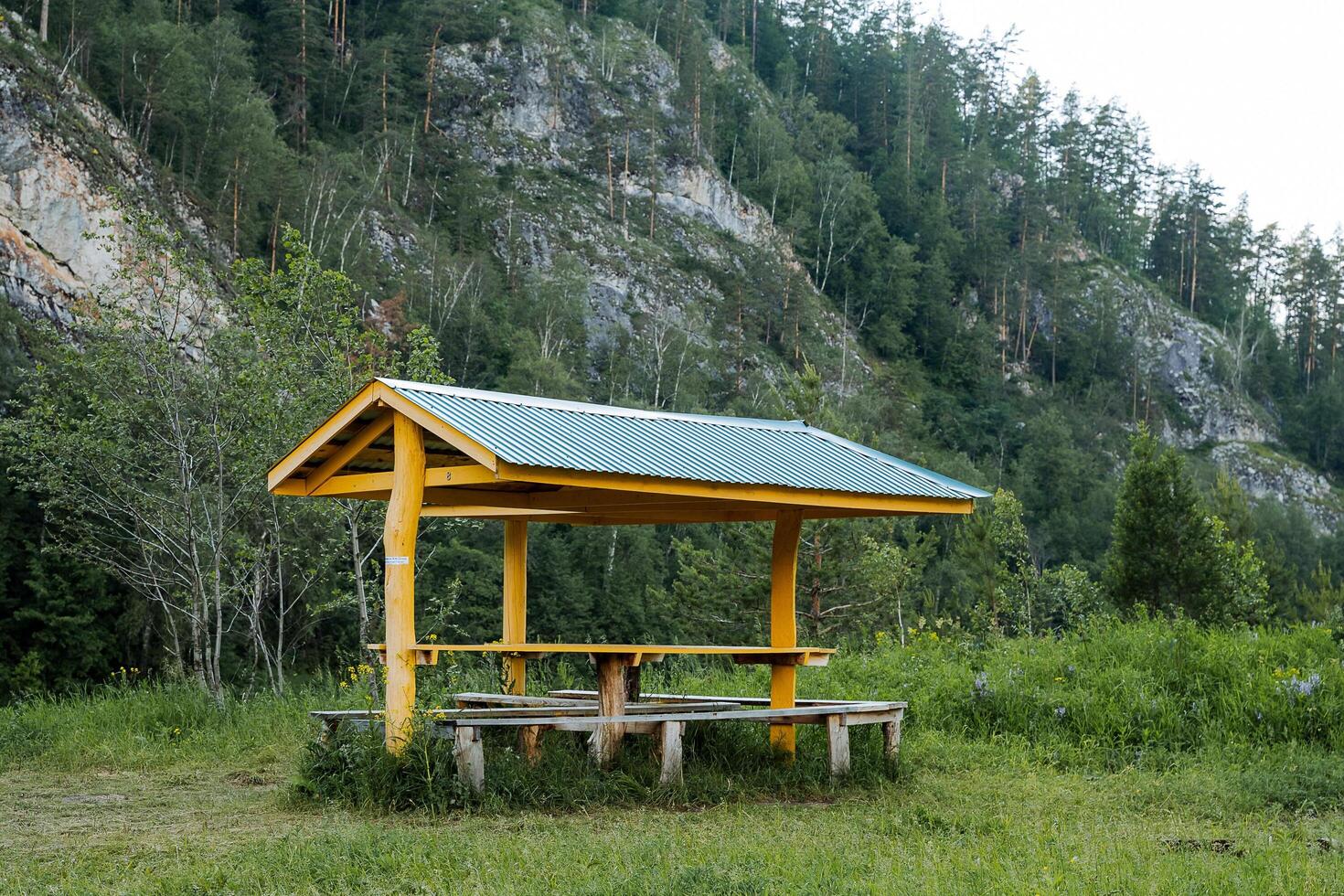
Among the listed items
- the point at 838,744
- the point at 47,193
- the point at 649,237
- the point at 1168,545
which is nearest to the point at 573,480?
the point at 838,744

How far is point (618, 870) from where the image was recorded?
5.21 meters

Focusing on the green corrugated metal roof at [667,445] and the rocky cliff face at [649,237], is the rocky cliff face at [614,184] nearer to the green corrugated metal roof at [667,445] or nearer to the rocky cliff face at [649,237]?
the rocky cliff face at [649,237]

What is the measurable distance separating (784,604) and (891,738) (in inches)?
48.0

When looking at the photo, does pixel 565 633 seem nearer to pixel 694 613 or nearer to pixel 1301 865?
pixel 694 613

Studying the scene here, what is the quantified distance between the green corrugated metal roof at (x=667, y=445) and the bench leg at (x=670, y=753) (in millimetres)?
1496

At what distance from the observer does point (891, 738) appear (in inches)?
336

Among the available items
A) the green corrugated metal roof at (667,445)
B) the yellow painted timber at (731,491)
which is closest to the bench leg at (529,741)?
the yellow painted timber at (731,491)

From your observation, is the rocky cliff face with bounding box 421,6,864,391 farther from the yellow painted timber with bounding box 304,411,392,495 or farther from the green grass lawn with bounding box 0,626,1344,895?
the yellow painted timber with bounding box 304,411,392,495

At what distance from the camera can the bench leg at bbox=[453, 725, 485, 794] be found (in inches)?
277

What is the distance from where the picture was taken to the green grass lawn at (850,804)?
204 inches

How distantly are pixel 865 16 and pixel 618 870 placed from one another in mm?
98926

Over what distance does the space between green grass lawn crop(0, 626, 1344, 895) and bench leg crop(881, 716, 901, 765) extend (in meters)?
0.12

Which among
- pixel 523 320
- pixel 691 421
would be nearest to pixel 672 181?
pixel 523 320

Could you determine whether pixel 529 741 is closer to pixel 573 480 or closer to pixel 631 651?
pixel 631 651
